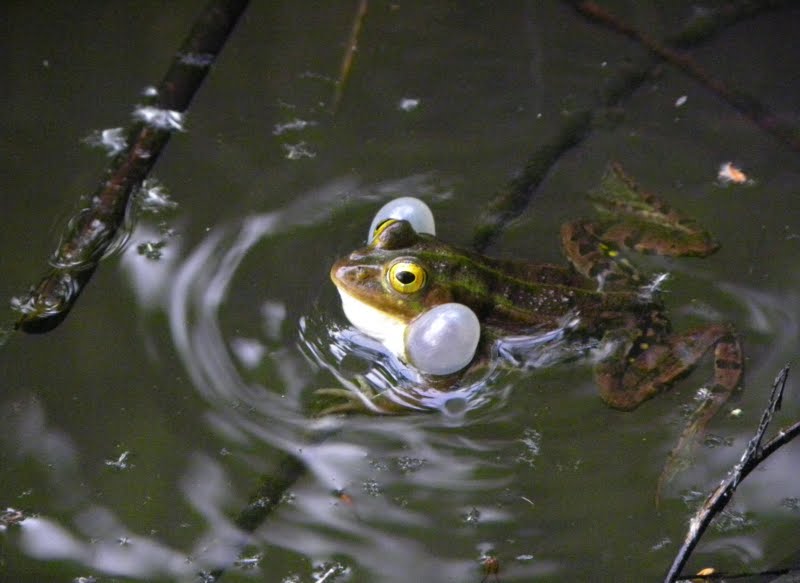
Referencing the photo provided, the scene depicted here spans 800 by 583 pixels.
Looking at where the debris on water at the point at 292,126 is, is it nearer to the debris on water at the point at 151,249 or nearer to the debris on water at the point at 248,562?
the debris on water at the point at 151,249

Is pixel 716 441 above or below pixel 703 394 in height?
below

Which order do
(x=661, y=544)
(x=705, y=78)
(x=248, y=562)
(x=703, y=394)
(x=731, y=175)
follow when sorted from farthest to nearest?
1. (x=705, y=78)
2. (x=731, y=175)
3. (x=703, y=394)
4. (x=661, y=544)
5. (x=248, y=562)

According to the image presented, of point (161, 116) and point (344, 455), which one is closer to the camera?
point (344, 455)

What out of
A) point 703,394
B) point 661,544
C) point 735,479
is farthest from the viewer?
point 703,394

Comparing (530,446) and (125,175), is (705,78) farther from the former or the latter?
(125,175)

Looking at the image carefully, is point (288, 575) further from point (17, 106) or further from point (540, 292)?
point (17, 106)

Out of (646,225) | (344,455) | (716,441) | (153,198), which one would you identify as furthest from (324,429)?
(646,225)

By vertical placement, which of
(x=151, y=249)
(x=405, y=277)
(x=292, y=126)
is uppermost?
(x=292, y=126)
